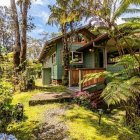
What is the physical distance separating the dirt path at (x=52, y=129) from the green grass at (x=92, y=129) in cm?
27

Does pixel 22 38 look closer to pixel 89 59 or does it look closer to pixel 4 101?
pixel 89 59

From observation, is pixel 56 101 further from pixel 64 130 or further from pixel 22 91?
pixel 22 91

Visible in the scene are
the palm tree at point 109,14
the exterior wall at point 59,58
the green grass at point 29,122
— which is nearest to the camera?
the green grass at point 29,122

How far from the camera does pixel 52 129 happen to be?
324 inches

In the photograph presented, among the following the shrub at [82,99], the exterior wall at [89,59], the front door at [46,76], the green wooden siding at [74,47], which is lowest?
the shrub at [82,99]

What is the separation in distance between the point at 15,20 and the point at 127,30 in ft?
35.0

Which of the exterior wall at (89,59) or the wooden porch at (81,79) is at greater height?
the exterior wall at (89,59)

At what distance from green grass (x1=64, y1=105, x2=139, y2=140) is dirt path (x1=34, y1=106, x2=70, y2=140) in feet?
0.88

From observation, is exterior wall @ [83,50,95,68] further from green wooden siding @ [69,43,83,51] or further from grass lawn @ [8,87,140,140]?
grass lawn @ [8,87,140,140]

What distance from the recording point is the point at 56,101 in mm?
12133

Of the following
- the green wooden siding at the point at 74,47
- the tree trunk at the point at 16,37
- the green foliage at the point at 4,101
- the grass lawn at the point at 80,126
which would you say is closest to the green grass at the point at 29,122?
the grass lawn at the point at 80,126

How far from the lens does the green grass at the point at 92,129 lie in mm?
7695

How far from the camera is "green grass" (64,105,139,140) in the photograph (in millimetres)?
7695

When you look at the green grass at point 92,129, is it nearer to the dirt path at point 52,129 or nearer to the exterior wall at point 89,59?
the dirt path at point 52,129
